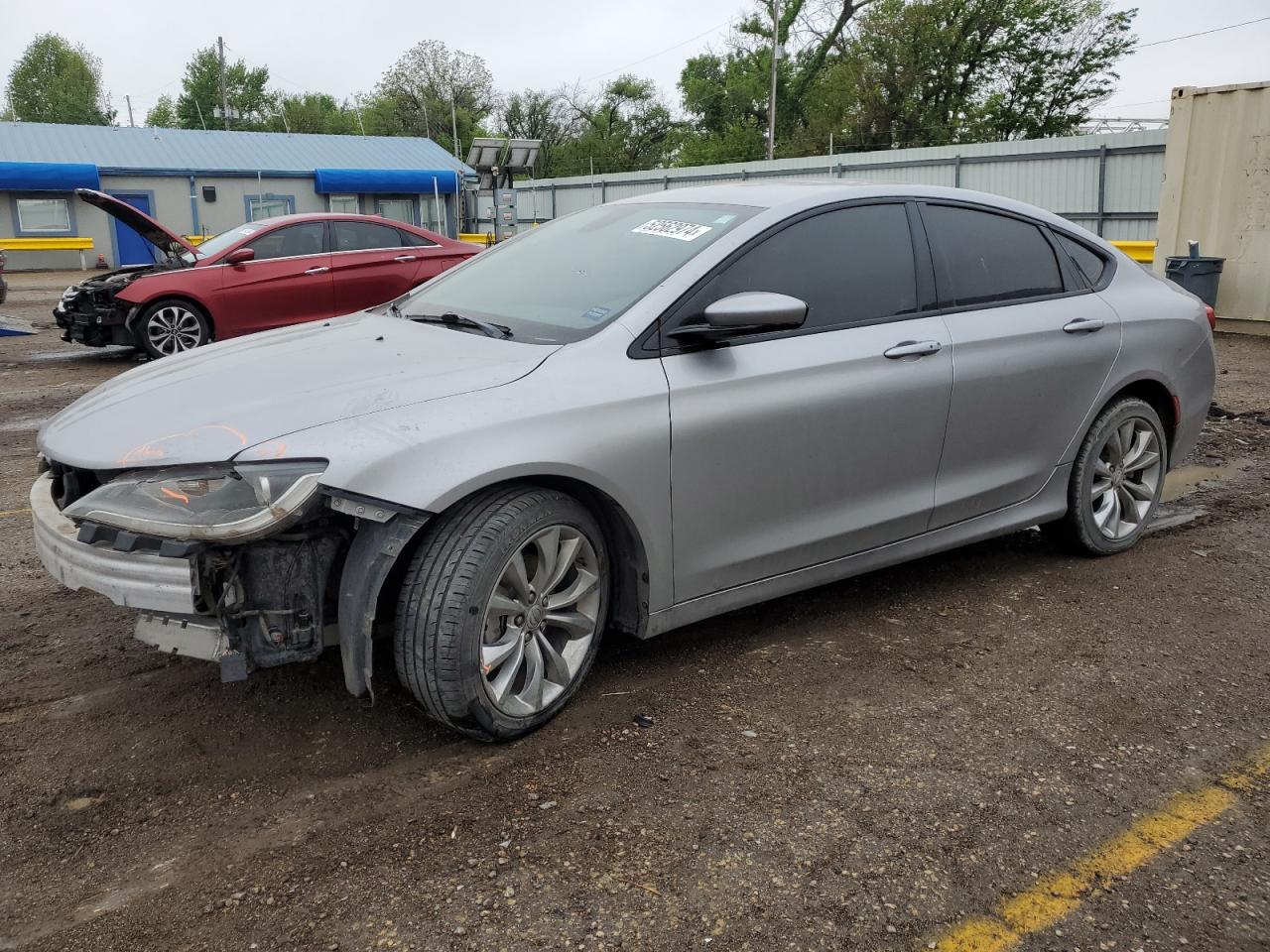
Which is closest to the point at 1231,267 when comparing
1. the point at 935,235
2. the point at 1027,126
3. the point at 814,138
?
the point at 935,235

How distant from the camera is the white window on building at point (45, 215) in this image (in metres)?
31.8

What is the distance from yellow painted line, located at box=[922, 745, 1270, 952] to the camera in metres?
2.29

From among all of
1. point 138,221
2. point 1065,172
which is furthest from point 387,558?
point 1065,172

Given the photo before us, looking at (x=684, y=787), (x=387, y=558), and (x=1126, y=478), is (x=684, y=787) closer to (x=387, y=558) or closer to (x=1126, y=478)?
(x=387, y=558)

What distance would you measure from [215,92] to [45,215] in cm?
5578

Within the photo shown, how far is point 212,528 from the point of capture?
102 inches

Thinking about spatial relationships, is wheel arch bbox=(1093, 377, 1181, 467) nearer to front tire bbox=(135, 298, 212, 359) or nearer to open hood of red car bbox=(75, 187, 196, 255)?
open hood of red car bbox=(75, 187, 196, 255)

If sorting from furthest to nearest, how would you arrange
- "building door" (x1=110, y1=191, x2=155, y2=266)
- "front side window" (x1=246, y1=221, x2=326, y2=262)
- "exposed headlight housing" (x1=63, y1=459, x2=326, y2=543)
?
"building door" (x1=110, y1=191, x2=155, y2=266) < "front side window" (x1=246, y1=221, x2=326, y2=262) < "exposed headlight housing" (x1=63, y1=459, x2=326, y2=543)

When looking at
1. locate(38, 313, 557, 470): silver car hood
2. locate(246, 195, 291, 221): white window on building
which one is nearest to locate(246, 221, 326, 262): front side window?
locate(38, 313, 557, 470): silver car hood

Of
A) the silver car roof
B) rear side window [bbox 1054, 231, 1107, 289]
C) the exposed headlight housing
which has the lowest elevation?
the exposed headlight housing

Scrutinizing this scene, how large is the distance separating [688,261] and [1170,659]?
7.28ft

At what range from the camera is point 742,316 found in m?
3.19

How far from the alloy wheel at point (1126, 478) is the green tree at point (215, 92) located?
3312 inches

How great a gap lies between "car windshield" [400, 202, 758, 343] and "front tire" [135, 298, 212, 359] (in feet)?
24.4
